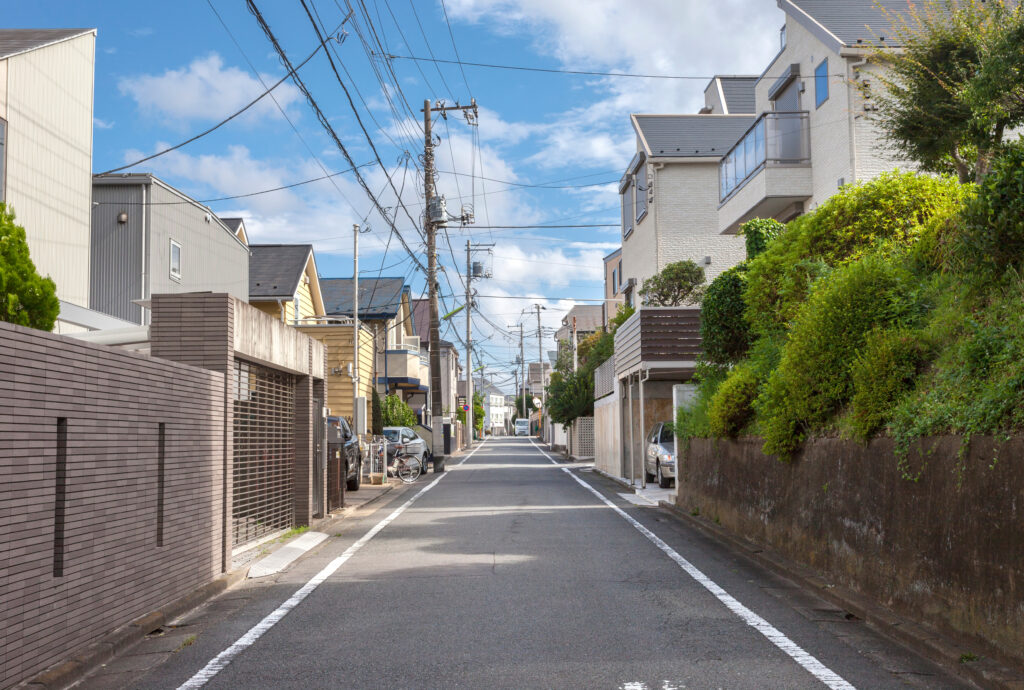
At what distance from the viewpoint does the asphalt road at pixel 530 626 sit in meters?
6.00

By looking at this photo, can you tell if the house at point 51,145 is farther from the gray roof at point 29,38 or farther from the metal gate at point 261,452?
the metal gate at point 261,452

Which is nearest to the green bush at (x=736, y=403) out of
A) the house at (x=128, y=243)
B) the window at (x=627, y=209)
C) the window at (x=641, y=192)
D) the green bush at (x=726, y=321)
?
the green bush at (x=726, y=321)

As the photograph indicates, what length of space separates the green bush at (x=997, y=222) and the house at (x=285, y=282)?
28.3 meters

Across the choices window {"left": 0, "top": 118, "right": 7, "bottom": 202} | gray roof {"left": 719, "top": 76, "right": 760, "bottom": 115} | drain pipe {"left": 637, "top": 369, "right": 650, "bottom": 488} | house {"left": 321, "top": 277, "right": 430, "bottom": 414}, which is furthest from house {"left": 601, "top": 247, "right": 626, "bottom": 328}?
window {"left": 0, "top": 118, "right": 7, "bottom": 202}

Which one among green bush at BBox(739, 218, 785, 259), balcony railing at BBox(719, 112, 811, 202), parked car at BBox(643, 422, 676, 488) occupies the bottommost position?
parked car at BBox(643, 422, 676, 488)

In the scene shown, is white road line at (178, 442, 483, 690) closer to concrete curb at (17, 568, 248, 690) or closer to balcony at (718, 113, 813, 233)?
concrete curb at (17, 568, 248, 690)

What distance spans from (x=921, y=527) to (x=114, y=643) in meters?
6.00

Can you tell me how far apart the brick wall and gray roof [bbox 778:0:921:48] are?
18870mm

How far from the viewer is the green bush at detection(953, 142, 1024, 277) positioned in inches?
295

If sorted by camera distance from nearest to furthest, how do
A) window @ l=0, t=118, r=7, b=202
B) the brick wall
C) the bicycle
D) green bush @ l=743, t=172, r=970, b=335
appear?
the brick wall → green bush @ l=743, t=172, r=970, b=335 → window @ l=0, t=118, r=7, b=202 → the bicycle

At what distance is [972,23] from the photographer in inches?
545

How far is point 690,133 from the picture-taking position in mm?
35938

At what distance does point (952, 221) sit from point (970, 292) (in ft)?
2.79

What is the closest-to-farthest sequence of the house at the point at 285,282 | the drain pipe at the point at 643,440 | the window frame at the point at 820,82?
the window frame at the point at 820,82 → the drain pipe at the point at 643,440 → the house at the point at 285,282
